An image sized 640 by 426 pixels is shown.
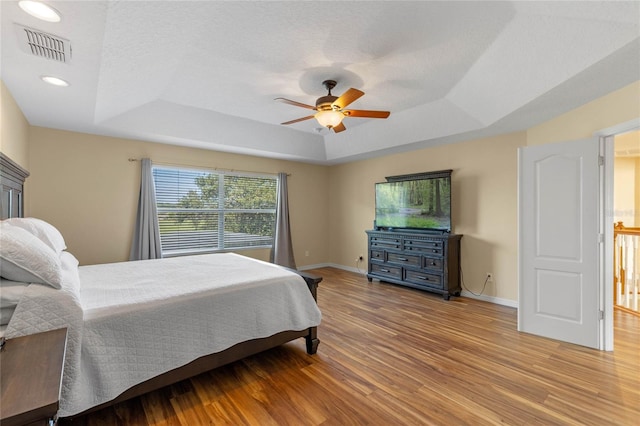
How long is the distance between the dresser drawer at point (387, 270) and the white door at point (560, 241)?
187cm

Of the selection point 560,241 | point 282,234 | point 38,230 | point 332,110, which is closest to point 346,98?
point 332,110

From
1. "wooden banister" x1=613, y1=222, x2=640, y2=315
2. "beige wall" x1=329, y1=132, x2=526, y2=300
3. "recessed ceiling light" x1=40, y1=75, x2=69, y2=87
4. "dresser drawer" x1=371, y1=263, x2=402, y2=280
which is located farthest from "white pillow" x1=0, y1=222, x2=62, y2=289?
"wooden banister" x1=613, y1=222, x2=640, y2=315

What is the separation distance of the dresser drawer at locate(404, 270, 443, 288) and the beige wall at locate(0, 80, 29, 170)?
485 cm

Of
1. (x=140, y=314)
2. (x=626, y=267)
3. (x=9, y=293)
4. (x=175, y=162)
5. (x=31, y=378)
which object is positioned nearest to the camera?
(x=31, y=378)

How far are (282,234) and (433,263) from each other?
2.83 m

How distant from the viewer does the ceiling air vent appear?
66.3 inches

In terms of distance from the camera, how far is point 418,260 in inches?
175

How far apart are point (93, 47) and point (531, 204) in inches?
157

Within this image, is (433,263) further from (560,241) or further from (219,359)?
(219,359)

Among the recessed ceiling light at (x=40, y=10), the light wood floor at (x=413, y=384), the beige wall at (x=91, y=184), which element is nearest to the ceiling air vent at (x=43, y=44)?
the recessed ceiling light at (x=40, y=10)

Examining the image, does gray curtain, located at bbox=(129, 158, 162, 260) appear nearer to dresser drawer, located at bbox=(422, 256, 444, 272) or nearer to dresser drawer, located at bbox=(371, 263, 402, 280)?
dresser drawer, located at bbox=(371, 263, 402, 280)

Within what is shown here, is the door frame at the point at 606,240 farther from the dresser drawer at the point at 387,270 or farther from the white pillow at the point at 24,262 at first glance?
the white pillow at the point at 24,262

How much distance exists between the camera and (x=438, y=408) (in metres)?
1.88

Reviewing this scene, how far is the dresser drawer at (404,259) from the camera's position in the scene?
14.7 ft
